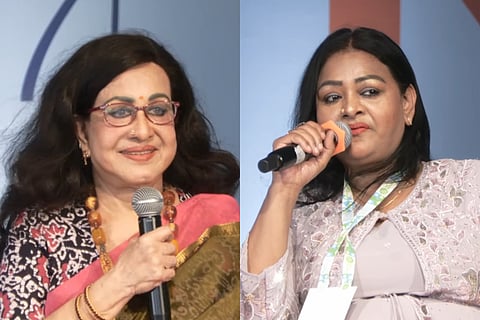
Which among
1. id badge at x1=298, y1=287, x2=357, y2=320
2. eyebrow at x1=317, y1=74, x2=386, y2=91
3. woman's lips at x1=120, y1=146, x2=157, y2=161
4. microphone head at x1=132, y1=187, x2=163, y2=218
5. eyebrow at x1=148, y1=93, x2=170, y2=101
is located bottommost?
id badge at x1=298, y1=287, x2=357, y2=320

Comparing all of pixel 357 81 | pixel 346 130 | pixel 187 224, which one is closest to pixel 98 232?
pixel 187 224

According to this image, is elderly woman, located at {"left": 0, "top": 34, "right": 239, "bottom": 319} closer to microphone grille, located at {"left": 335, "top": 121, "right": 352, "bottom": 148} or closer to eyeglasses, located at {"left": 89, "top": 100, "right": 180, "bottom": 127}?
eyeglasses, located at {"left": 89, "top": 100, "right": 180, "bottom": 127}

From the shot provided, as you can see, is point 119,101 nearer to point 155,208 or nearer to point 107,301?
point 155,208

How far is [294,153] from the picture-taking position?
1705mm

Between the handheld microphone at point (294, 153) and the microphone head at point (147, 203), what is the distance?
0.71ft

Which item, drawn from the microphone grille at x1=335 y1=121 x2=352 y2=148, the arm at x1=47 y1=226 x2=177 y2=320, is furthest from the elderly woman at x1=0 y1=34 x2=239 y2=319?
the microphone grille at x1=335 y1=121 x2=352 y2=148

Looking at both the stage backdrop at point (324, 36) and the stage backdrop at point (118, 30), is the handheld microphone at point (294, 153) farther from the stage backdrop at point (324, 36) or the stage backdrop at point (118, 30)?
the stage backdrop at point (324, 36)

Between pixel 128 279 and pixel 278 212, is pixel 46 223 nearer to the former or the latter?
pixel 128 279

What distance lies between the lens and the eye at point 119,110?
153cm

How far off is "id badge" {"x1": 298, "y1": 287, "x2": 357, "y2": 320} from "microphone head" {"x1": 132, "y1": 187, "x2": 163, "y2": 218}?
1.73ft

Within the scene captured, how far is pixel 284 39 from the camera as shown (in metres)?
2.23

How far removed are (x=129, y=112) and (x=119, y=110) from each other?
0.06 feet

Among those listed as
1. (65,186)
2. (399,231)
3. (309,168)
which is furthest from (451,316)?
(65,186)

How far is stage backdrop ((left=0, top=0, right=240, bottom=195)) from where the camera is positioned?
153 centimetres
